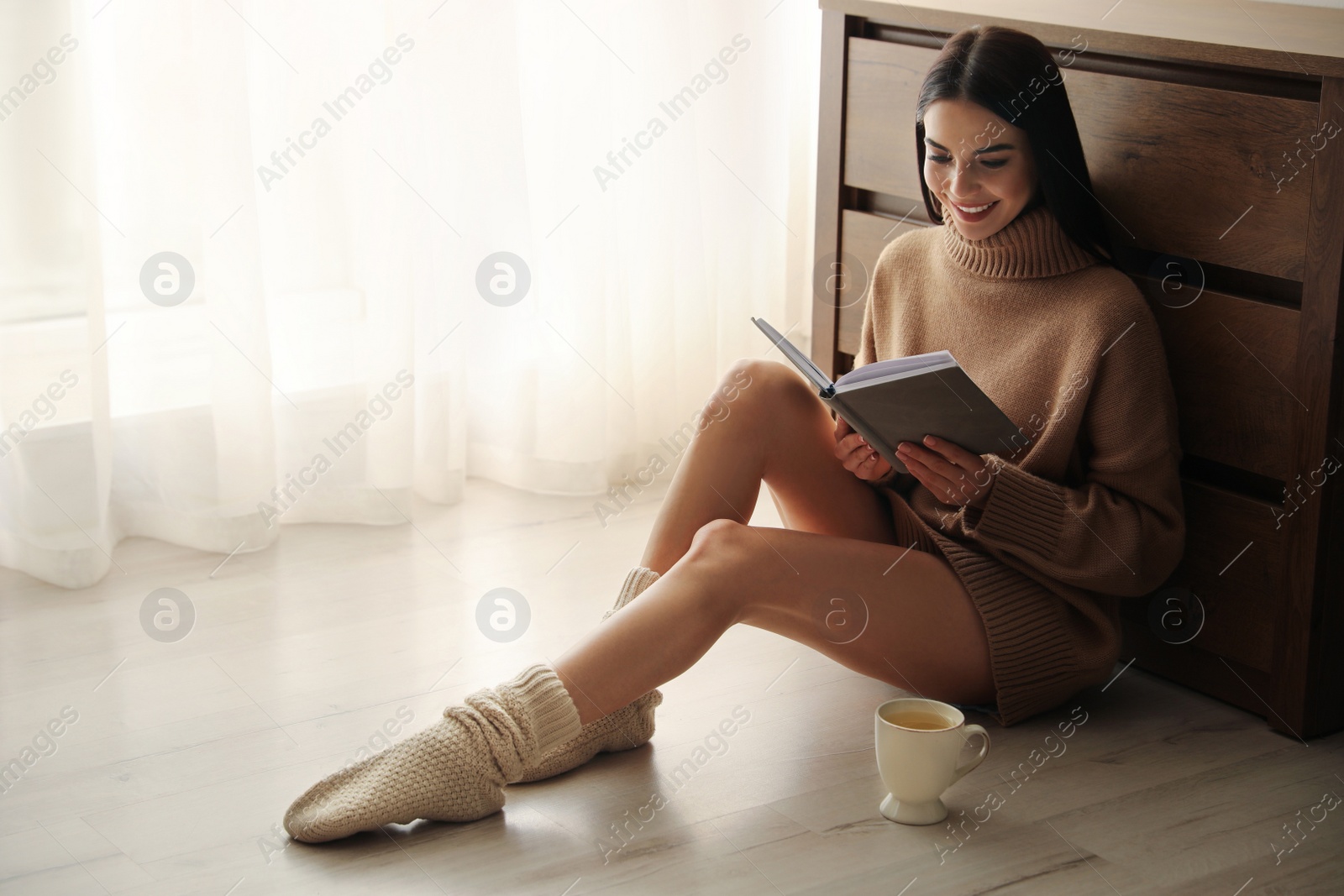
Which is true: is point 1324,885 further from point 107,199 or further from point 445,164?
point 107,199

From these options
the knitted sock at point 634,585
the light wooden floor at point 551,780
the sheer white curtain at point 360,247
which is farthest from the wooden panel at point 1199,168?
the sheer white curtain at point 360,247

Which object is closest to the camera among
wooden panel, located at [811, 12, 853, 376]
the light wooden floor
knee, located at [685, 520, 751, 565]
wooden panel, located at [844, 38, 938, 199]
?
the light wooden floor

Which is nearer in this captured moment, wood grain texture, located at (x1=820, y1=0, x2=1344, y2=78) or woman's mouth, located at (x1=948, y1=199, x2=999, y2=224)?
wood grain texture, located at (x1=820, y1=0, x2=1344, y2=78)

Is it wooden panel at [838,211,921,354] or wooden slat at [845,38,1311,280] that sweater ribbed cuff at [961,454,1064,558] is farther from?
wooden panel at [838,211,921,354]

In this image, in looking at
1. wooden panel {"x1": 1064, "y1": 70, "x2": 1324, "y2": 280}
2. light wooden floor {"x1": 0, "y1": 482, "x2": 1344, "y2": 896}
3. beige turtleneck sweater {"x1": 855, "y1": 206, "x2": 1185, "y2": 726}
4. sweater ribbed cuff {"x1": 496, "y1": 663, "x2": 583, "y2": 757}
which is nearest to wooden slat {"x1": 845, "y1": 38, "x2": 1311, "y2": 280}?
wooden panel {"x1": 1064, "y1": 70, "x2": 1324, "y2": 280}

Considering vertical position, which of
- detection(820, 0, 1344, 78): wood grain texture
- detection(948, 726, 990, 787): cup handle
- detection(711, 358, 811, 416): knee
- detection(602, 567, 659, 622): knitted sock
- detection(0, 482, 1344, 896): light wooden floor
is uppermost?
detection(820, 0, 1344, 78): wood grain texture

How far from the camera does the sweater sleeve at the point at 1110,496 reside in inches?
57.9

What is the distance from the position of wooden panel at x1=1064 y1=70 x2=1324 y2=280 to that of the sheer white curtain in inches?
38.1

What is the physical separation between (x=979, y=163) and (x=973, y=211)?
0.06 metres

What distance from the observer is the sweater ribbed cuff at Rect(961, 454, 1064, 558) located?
4.82ft

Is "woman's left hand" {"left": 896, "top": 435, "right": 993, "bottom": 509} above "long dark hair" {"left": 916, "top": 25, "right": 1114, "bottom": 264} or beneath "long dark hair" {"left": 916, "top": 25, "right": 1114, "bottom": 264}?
beneath

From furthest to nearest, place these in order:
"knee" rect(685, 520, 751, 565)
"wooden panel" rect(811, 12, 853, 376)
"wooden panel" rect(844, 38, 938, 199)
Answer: "wooden panel" rect(811, 12, 853, 376)
"wooden panel" rect(844, 38, 938, 199)
"knee" rect(685, 520, 751, 565)

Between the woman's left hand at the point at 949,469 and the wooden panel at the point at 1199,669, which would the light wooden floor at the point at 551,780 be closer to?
the wooden panel at the point at 1199,669

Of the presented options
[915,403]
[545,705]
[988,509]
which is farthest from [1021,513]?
[545,705]
